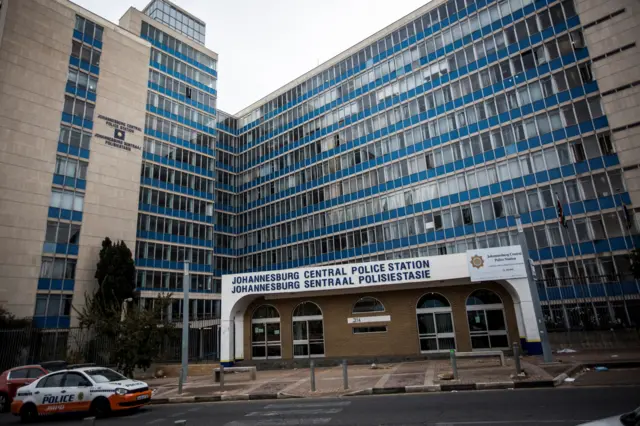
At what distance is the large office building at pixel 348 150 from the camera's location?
35.2m

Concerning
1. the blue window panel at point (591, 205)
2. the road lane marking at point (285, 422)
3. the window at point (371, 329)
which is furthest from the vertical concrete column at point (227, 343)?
the blue window panel at point (591, 205)

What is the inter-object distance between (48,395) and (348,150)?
44.1 m

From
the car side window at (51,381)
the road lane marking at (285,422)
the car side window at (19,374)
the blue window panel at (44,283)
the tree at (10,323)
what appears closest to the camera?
the road lane marking at (285,422)

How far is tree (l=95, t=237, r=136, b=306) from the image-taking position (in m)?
38.5

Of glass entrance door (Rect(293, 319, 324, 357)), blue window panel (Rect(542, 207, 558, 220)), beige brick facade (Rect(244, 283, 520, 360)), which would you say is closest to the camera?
beige brick facade (Rect(244, 283, 520, 360))

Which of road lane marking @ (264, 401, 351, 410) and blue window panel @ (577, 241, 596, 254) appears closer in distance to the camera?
road lane marking @ (264, 401, 351, 410)

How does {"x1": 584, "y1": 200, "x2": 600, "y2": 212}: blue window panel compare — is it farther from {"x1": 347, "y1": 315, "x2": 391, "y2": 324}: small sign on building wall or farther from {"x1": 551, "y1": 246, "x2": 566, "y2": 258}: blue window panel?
{"x1": 347, "y1": 315, "x2": 391, "y2": 324}: small sign on building wall

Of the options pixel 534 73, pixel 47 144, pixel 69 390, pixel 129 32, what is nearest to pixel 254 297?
pixel 69 390

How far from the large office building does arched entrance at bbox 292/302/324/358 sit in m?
20.7

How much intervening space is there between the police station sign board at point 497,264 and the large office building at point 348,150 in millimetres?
12938

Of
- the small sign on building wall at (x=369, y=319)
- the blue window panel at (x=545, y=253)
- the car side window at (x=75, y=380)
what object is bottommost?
the car side window at (x=75, y=380)

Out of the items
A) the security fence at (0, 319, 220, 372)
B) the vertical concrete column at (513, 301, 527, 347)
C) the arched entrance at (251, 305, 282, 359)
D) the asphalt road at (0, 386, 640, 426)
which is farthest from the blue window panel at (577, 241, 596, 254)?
the security fence at (0, 319, 220, 372)

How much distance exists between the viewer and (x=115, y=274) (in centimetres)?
3941

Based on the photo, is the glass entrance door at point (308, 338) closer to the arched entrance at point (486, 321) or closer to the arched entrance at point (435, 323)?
the arched entrance at point (435, 323)
